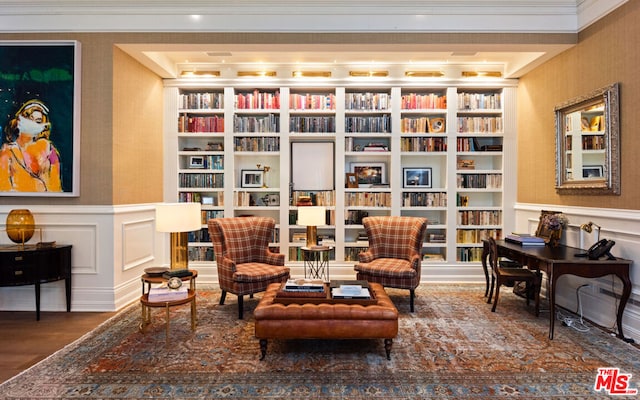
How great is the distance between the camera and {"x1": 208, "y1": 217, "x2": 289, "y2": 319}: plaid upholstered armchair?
3852mm

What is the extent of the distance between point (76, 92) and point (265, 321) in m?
3.42

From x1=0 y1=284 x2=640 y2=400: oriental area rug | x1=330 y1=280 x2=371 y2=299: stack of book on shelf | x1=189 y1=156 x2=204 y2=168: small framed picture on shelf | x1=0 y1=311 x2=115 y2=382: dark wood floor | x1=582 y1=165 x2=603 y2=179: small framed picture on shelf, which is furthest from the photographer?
x1=189 y1=156 x2=204 y2=168: small framed picture on shelf

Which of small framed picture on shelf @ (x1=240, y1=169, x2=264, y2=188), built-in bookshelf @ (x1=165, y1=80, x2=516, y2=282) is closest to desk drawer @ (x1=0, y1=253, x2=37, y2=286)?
built-in bookshelf @ (x1=165, y1=80, x2=516, y2=282)

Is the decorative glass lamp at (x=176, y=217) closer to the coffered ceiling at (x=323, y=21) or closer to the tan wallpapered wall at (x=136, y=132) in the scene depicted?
the tan wallpapered wall at (x=136, y=132)

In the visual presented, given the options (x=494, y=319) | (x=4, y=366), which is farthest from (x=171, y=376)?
(x=494, y=319)

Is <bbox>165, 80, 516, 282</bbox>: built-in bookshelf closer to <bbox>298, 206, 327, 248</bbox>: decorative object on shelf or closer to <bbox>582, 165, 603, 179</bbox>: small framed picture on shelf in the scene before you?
<bbox>298, 206, 327, 248</bbox>: decorative object on shelf

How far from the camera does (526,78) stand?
16.9ft

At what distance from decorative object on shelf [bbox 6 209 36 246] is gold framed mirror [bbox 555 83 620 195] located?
6.02m

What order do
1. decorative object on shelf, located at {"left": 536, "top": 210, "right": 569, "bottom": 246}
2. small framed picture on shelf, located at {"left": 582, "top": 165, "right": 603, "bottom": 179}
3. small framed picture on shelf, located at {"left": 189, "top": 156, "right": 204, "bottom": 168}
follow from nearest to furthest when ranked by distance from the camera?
small framed picture on shelf, located at {"left": 582, "top": 165, "right": 603, "bottom": 179} < decorative object on shelf, located at {"left": 536, "top": 210, "right": 569, "bottom": 246} < small framed picture on shelf, located at {"left": 189, "top": 156, "right": 204, "bottom": 168}

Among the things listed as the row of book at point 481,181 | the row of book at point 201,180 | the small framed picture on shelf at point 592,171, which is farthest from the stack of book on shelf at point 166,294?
the small framed picture on shelf at point 592,171

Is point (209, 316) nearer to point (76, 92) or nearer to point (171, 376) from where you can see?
point (171, 376)

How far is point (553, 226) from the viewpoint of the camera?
4102 mm

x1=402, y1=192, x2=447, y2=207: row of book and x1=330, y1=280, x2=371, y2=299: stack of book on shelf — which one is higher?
x1=402, y1=192, x2=447, y2=207: row of book

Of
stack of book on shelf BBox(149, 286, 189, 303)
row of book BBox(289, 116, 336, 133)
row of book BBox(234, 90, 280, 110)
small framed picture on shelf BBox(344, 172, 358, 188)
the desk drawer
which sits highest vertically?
row of book BBox(234, 90, 280, 110)
